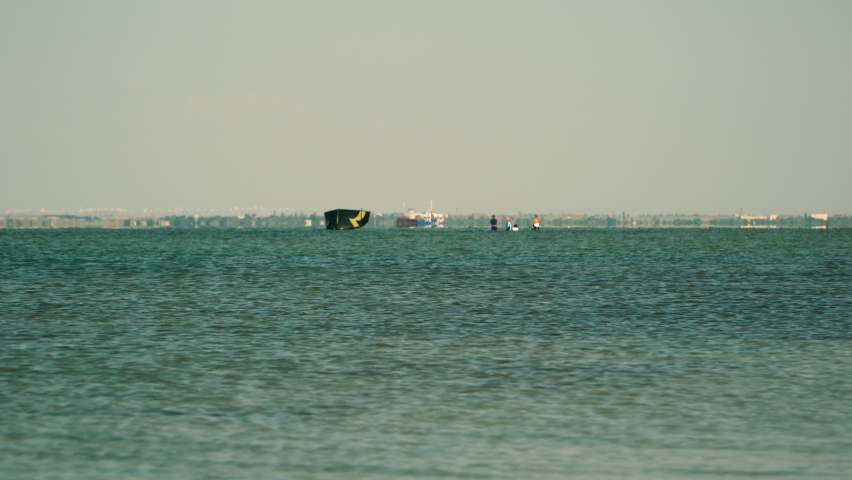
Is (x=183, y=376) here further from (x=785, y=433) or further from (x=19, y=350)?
(x=785, y=433)

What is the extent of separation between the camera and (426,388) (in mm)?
16547

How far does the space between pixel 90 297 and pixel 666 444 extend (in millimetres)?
30422

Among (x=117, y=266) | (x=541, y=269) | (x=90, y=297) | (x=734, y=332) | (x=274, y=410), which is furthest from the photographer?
(x=117, y=266)

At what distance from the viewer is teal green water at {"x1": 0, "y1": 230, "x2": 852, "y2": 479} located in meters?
11.6

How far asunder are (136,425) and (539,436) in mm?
5478

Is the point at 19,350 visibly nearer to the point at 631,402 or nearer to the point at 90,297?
the point at 631,402

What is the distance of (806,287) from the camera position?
4294 cm

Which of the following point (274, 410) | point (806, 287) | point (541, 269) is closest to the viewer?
point (274, 410)

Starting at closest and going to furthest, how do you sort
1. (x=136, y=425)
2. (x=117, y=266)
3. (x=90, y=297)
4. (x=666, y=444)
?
(x=666, y=444), (x=136, y=425), (x=90, y=297), (x=117, y=266)

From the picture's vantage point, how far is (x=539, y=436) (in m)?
12.8

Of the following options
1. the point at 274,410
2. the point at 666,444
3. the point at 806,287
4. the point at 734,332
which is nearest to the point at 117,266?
the point at 806,287

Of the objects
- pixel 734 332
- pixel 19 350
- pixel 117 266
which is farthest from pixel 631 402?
pixel 117 266

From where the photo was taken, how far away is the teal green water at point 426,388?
11.6 m

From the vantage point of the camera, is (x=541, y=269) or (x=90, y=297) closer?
(x=90, y=297)
